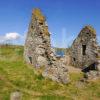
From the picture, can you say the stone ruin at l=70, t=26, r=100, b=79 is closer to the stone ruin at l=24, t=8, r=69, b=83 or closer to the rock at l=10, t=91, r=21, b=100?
the stone ruin at l=24, t=8, r=69, b=83

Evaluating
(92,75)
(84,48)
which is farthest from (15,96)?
(84,48)

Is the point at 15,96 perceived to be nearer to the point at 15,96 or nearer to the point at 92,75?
the point at 15,96

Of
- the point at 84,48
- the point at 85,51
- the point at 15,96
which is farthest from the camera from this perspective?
the point at 84,48

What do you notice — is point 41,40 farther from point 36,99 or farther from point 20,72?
point 36,99

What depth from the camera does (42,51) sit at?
28766 mm

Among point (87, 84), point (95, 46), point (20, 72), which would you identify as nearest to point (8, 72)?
point (20, 72)

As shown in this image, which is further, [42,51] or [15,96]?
[42,51]

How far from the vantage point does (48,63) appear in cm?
2825

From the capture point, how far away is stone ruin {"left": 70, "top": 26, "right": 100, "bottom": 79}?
3656 cm

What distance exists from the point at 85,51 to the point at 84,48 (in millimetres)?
802

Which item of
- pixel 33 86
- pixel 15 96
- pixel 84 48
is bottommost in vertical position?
pixel 33 86

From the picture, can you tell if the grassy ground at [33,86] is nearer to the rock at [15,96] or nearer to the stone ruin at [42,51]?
the stone ruin at [42,51]

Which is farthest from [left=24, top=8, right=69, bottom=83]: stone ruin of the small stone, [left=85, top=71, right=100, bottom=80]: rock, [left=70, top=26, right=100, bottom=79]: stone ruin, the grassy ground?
the small stone

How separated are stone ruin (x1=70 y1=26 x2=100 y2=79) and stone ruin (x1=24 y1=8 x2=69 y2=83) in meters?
8.17
